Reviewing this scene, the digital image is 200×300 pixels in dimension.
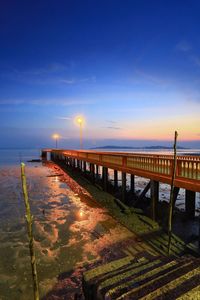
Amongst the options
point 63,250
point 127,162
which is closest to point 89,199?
point 127,162

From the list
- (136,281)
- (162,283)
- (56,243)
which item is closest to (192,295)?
(162,283)

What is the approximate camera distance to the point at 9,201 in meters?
16.2

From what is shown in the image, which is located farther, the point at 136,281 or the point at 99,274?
the point at 99,274

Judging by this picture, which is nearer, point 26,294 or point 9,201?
point 26,294

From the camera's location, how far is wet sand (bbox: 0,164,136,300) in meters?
6.27

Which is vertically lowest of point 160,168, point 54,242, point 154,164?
point 54,242

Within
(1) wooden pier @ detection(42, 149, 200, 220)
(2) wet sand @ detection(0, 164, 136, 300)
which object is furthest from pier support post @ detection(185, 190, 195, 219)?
(2) wet sand @ detection(0, 164, 136, 300)

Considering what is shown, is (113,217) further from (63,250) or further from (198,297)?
(198,297)

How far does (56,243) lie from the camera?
9055mm

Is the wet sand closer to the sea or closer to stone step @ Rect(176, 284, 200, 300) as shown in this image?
the sea

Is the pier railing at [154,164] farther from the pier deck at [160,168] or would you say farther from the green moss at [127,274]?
the green moss at [127,274]

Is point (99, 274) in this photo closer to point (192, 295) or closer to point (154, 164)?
point (192, 295)

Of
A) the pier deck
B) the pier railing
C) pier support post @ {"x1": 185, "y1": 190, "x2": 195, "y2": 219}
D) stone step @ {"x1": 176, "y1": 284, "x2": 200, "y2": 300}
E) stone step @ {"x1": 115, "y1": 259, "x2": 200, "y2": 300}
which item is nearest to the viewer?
stone step @ {"x1": 176, "y1": 284, "x2": 200, "y2": 300}

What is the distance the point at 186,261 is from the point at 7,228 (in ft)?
30.3
